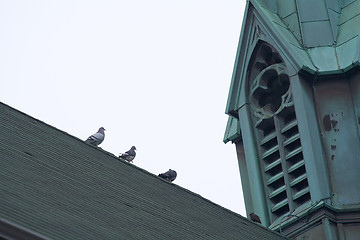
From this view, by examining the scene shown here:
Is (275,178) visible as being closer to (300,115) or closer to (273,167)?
(273,167)

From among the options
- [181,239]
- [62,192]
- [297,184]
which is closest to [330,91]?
[297,184]

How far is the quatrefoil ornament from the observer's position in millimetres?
28781

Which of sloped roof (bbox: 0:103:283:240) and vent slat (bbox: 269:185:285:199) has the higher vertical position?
vent slat (bbox: 269:185:285:199)

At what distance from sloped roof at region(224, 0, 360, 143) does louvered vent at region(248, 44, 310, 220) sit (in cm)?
45

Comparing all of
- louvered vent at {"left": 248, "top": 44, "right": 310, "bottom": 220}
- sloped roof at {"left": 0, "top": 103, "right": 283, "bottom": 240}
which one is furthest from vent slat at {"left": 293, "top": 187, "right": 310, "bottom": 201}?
sloped roof at {"left": 0, "top": 103, "right": 283, "bottom": 240}

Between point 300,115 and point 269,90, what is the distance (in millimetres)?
1986

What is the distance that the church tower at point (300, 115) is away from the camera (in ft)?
85.8

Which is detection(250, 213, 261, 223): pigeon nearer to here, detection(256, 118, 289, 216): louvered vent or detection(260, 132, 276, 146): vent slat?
detection(256, 118, 289, 216): louvered vent

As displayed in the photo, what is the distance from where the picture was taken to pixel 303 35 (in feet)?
97.2

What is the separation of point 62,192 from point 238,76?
12.0m

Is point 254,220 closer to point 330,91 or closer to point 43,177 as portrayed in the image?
point 330,91

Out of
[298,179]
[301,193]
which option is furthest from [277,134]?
[301,193]

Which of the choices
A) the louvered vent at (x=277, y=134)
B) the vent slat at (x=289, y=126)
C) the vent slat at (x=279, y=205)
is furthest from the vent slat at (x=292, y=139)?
the vent slat at (x=279, y=205)

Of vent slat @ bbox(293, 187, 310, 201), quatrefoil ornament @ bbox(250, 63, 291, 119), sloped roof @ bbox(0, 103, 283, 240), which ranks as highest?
quatrefoil ornament @ bbox(250, 63, 291, 119)
